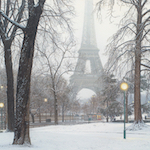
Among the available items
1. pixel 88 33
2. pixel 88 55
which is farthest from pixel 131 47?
pixel 88 33

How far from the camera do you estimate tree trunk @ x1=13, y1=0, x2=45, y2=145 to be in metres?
7.99

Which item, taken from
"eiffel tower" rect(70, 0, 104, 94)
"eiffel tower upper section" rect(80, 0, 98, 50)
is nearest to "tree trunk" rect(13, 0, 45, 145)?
"eiffel tower" rect(70, 0, 104, 94)

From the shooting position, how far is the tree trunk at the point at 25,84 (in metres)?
7.99

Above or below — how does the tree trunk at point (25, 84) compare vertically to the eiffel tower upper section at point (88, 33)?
below

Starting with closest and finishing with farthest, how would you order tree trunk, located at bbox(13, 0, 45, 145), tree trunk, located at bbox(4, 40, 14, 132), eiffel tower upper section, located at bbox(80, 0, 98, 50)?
tree trunk, located at bbox(13, 0, 45, 145), tree trunk, located at bbox(4, 40, 14, 132), eiffel tower upper section, located at bbox(80, 0, 98, 50)

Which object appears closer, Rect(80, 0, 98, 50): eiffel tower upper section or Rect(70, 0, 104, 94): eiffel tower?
Rect(70, 0, 104, 94): eiffel tower

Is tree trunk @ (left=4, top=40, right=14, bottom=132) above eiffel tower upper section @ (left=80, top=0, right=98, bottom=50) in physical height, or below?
below

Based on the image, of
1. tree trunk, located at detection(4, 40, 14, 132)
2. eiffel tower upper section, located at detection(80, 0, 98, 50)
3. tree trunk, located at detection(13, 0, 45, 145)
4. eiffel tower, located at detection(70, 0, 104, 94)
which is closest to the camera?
tree trunk, located at detection(13, 0, 45, 145)

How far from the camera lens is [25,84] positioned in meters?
8.15

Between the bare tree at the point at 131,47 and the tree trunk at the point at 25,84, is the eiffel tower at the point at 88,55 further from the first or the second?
the tree trunk at the point at 25,84

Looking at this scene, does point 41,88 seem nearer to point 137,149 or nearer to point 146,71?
point 146,71

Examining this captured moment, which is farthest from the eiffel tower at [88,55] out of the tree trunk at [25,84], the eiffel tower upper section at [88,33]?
the tree trunk at [25,84]

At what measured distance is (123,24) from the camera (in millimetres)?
16578

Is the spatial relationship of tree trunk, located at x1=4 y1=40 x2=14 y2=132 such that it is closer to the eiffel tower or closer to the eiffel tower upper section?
the eiffel tower
